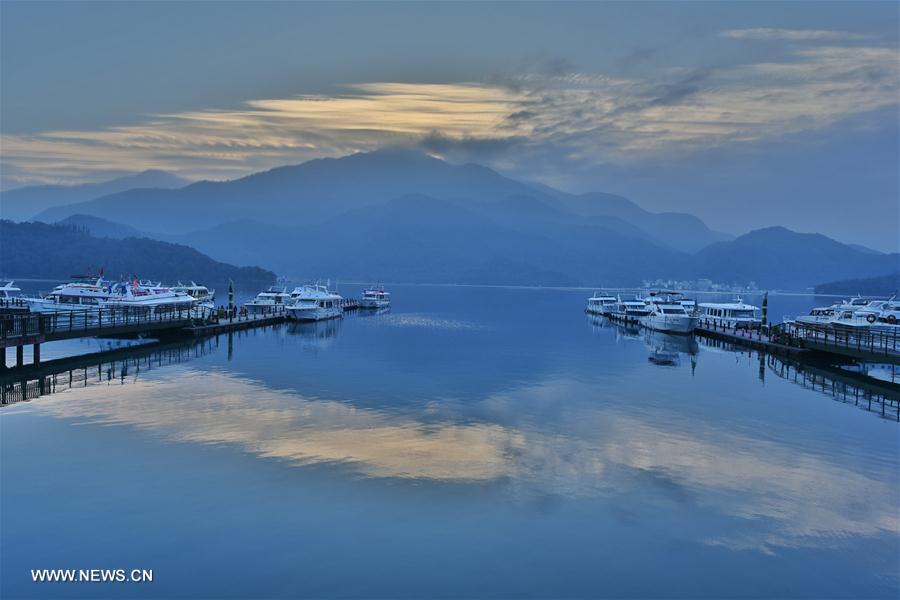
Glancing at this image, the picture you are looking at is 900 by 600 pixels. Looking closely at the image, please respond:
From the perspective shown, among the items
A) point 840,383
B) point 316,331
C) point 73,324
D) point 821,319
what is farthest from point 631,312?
point 73,324

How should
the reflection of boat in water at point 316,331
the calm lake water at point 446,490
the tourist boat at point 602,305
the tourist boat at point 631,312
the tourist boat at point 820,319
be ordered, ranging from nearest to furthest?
the calm lake water at point 446,490
the reflection of boat in water at point 316,331
the tourist boat at point 820,319
the tourist boat at point 631,312
the tourist boat at point 602,305

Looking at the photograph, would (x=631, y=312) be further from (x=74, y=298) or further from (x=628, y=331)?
(x=74, y=298)

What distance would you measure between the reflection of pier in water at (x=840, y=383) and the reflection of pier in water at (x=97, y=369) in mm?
49924

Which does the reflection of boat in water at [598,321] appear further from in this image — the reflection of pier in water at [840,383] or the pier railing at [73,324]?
the pier railing at [73,324]

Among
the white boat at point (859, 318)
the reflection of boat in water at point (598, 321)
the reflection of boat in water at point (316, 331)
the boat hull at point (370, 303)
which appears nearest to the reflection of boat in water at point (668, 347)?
the white boat at point (859, 318)

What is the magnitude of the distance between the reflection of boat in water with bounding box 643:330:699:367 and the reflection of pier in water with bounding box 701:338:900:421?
305 inches

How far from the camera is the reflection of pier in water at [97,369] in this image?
41.2 meters

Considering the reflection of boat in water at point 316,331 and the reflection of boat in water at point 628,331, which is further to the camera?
the reflection of boat in water at point 628,331

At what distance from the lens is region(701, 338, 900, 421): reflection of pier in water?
1678 inches

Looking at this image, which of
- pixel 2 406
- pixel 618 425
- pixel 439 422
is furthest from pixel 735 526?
pixel 2 406

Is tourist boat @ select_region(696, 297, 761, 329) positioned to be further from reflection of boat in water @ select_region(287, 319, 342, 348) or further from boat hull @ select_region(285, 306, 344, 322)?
boat hull @ select_region(285, 306, 344, 322)

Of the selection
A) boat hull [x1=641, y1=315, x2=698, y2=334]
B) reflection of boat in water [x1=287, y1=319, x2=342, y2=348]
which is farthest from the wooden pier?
boat hull [x1=641, y1=315, x2=698, y2=334]

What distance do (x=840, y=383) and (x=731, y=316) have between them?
47994 mm

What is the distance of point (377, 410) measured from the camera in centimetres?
3775
